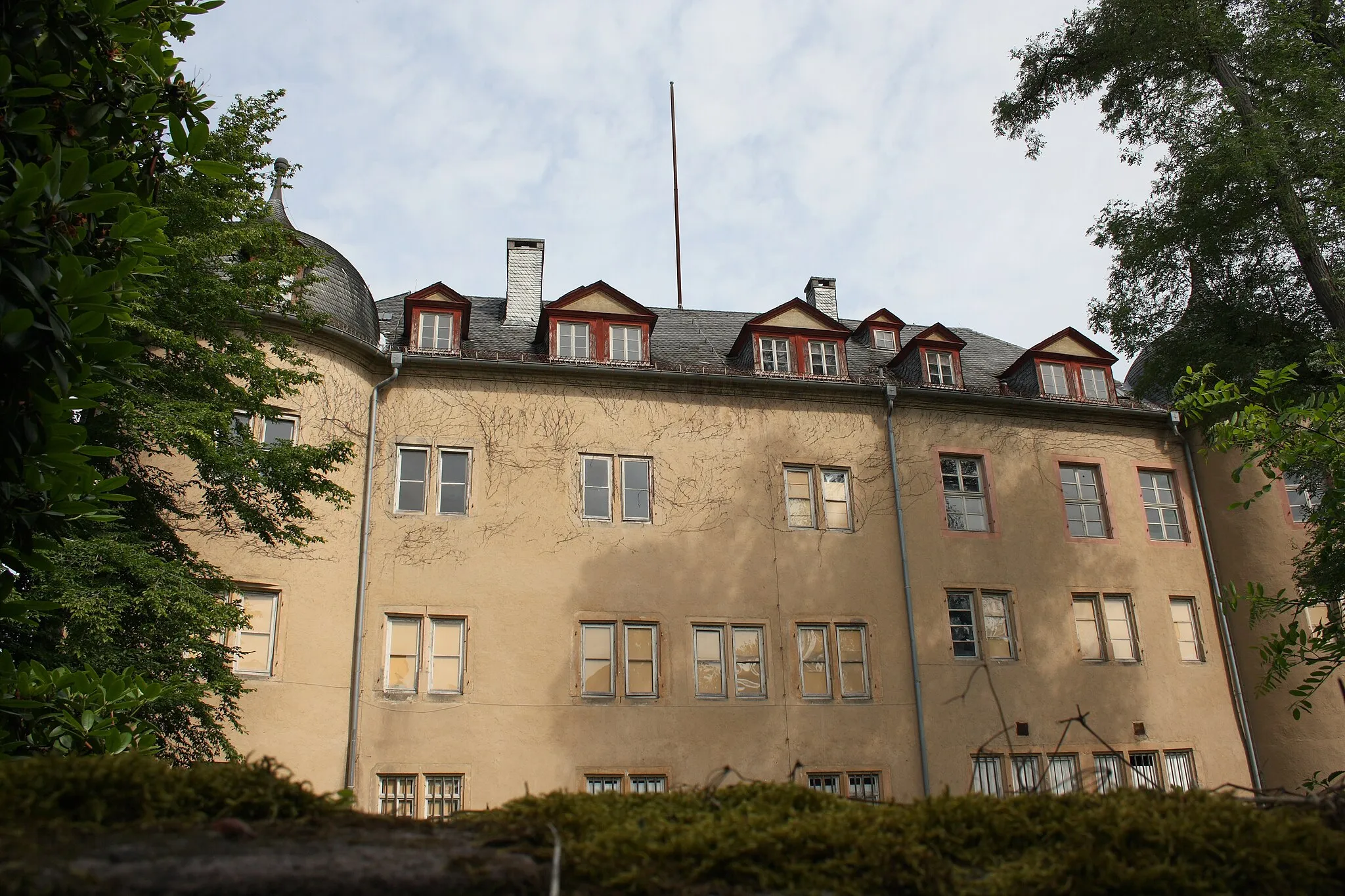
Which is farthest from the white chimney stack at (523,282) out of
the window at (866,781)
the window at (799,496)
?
the window at (866,781)

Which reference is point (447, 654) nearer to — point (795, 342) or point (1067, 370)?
point (795, 342)

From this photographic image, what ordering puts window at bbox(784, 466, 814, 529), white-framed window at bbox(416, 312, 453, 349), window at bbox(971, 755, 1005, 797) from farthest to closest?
white-framed window at bbox(416, 312, 453, 349)
window at bbox(784, 466, 814, 529)
window at bbox(971, 755, 1005, 797)

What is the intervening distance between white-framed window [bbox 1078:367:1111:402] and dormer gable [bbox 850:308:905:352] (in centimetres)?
407

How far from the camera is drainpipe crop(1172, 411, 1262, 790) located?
20438 millimetres

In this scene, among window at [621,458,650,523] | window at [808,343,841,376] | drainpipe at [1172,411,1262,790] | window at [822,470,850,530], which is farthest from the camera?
window at [808,343,841,376]

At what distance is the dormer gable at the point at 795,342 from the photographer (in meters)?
21.2

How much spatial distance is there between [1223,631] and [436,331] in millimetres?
16411

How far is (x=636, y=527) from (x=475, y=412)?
3.50m

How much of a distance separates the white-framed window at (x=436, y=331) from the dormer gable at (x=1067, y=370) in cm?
1142

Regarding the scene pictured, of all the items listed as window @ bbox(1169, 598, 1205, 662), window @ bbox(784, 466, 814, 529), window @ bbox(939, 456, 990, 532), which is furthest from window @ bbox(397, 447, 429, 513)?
window @ bbox(1169, 598, 1205, 662)

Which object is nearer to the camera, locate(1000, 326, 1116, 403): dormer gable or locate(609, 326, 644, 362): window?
locate(609, 326, 644, 362): window

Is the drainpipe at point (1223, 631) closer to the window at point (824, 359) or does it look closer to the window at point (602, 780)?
the window at point (824, 359)

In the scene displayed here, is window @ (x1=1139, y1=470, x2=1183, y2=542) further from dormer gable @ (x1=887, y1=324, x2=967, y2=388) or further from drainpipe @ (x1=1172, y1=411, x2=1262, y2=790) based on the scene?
dormer gable @ (x1=887, y1=324, x2=967, y2=388)

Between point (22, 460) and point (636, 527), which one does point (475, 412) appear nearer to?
point (636, 527)
